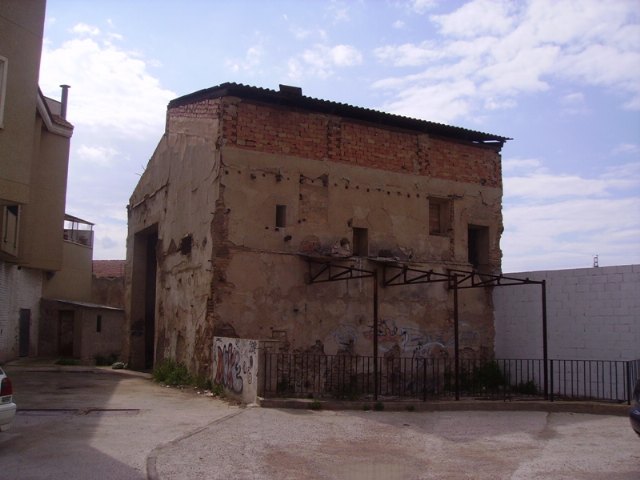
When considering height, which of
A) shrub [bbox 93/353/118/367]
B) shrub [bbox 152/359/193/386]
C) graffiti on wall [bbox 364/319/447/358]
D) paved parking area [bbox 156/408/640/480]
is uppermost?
graffiti on wall [bbox 364/319/447/358]

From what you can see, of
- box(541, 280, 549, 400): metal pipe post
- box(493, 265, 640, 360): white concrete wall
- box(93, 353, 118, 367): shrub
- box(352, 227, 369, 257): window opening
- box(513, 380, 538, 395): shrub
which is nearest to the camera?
box(541, 280, 549, 400): metal pipe post

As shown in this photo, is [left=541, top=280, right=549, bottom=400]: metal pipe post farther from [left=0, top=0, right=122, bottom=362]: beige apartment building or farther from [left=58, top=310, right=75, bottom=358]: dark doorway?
[left=58, top=310, right=75, bottom=358]: dark doorway

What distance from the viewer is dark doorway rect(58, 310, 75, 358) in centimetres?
3016

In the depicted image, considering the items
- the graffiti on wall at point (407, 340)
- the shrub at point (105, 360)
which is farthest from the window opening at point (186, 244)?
the shrub at point (105, 360)

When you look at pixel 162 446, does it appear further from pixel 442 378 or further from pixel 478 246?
pixel 478 246

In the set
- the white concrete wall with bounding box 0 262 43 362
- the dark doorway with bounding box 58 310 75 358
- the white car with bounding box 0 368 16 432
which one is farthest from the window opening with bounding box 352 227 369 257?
the dark doorway with bounding box 58 310 75 358

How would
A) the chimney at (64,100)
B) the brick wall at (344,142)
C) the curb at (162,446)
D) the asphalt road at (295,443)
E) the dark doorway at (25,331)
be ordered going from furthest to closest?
the chimney at (64,100) → the dark doorway at (25,331) → the brick wall at (344,142) → the asphalt road at (295,443) → the curb at (162,446)

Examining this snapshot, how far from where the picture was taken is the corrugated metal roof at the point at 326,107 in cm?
1623

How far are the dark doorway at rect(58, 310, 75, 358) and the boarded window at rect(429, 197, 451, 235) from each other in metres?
19.0

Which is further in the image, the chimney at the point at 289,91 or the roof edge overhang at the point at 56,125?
the roof edge overhang at the point at 56,125

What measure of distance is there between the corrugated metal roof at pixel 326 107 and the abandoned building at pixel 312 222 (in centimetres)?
4

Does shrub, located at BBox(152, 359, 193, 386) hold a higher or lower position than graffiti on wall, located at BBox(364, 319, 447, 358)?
lower

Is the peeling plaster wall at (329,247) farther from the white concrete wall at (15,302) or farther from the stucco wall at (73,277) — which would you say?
the stucco wall at (73,277)

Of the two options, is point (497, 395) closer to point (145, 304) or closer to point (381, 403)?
point (381, 403)
